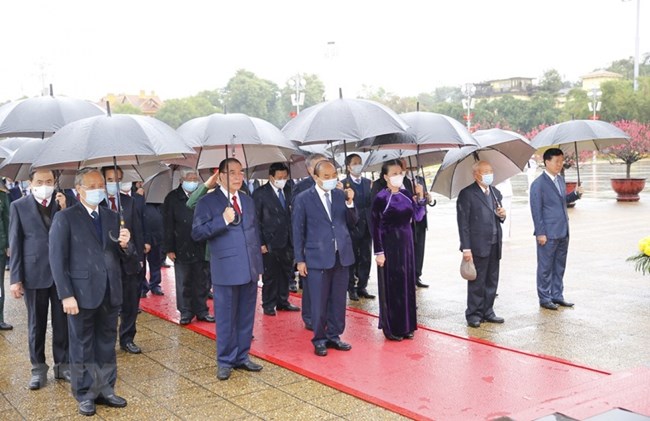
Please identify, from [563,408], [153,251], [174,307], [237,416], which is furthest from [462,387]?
[153,251]

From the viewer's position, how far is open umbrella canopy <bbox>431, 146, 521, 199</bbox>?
750 centimetres

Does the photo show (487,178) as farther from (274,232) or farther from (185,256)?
(185,256)

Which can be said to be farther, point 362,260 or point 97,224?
point 362,260

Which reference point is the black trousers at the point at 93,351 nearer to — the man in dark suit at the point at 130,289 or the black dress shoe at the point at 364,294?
the man in dark suit at the point at 130,289

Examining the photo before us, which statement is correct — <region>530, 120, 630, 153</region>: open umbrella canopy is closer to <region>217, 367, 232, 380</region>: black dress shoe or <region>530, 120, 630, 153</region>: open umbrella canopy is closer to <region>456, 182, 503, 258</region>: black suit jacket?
<region>456, 182, 503, 258</region>: black suit jacket

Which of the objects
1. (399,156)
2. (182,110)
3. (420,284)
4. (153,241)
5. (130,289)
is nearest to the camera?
(130,289)

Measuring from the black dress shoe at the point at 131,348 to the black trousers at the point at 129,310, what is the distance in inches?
1.1

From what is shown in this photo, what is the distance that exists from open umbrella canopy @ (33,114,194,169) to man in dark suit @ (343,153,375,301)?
3464mm

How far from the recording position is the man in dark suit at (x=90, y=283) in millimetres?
4648

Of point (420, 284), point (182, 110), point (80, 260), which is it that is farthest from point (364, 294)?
point (182, 110)

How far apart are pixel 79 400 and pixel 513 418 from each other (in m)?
2.88

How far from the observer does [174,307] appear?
8.20m

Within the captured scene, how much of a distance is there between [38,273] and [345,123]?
2.74 metres

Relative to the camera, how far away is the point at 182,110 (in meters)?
58.1
